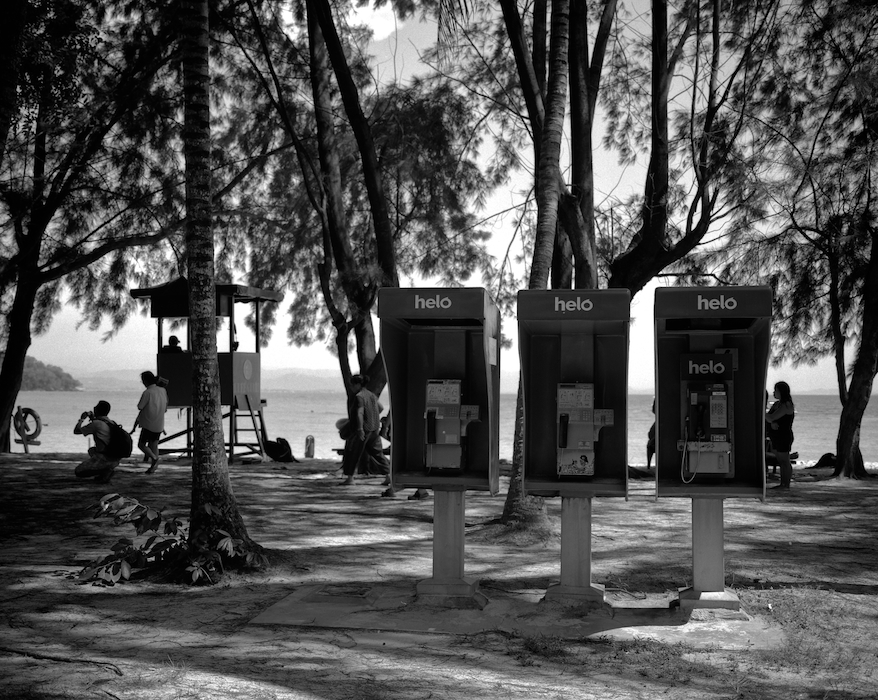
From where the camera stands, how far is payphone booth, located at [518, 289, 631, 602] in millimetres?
6105

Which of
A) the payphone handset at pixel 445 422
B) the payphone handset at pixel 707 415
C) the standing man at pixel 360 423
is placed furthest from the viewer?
the standing man at pixel 360 423

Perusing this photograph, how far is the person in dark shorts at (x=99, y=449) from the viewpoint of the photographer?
1241 cm

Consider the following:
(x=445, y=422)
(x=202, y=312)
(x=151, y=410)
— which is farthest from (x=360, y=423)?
(x=445, y=422)

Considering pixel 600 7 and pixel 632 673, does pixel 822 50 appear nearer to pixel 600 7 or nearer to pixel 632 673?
pixel 600 7

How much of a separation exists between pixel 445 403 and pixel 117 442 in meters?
7.47

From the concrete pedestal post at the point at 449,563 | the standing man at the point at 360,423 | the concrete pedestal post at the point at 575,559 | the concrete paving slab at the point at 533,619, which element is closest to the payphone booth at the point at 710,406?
the concrete paving slab at the point at 533,619

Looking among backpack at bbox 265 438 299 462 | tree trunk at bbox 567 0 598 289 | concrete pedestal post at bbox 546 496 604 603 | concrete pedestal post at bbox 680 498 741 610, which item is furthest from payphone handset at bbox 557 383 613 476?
backpack at bbox 265 438 299 462

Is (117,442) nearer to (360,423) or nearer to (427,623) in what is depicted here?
(360,423)

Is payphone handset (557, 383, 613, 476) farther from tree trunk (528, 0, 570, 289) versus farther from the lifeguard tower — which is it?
the lifeguard tower

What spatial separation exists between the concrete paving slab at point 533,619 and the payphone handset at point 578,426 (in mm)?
960

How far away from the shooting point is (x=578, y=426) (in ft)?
21.5

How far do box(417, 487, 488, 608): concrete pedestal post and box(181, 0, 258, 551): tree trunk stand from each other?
1730 millimetres

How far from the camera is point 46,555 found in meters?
7.96

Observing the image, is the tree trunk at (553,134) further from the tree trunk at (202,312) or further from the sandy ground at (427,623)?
the tree trunk at (202,312)
